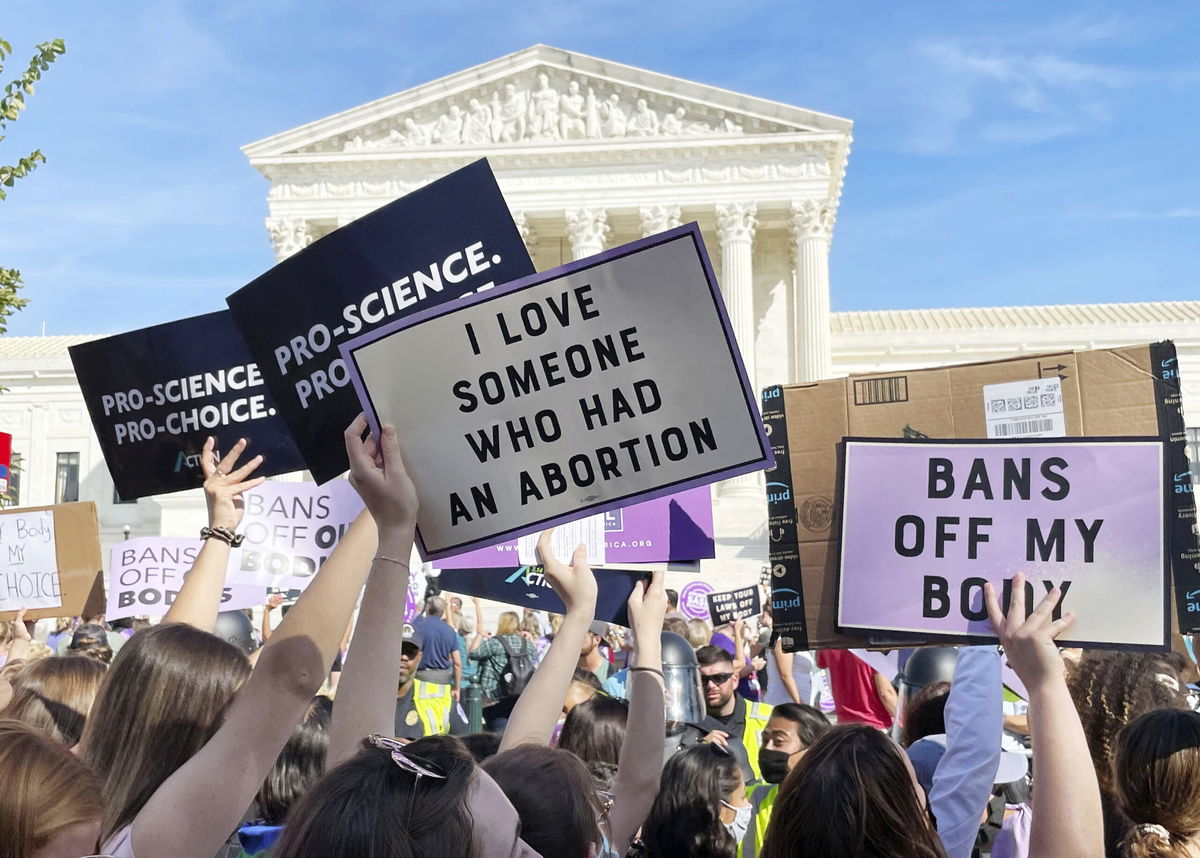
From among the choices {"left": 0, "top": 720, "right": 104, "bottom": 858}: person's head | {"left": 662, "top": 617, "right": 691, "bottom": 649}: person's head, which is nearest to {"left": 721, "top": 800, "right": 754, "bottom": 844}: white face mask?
{"left": 0, "top": 720, "right": 104, "bottom": 858}: person's head

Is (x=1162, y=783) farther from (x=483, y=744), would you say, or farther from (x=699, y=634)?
(x=699, y=634)

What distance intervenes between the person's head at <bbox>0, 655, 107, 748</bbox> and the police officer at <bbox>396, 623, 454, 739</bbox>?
13.5 feet

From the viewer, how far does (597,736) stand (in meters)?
4.36

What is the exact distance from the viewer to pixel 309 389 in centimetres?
Answer: 355

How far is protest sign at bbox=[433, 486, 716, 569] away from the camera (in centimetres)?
591

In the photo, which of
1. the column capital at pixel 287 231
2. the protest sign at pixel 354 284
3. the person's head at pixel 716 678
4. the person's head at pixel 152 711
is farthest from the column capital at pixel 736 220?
the person's head at pixel 152 711

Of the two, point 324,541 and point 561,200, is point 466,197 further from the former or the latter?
point 561,200

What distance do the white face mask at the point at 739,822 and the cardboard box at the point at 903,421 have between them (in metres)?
0.63

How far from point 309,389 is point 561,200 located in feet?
138

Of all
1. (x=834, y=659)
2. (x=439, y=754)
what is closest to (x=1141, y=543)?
(x=439, y=754)

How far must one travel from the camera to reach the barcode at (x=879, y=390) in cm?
437

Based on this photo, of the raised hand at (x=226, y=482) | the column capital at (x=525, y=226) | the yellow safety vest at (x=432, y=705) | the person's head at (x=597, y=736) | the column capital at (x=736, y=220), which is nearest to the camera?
the raised hand at (x=226, y=482)

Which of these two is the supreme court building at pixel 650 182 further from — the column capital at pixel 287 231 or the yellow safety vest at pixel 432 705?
the yellow safety vest at pixel 432 705

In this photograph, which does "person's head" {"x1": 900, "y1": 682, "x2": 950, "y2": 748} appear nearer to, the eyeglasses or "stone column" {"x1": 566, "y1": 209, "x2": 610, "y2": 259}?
the eyeglasses
